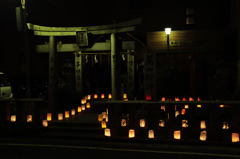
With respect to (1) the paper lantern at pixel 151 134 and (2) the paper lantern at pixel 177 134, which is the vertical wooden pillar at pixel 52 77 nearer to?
(1) the paper lantern at pixel 151 134

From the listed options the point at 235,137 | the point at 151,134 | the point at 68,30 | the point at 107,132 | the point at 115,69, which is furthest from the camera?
the point at 68,30

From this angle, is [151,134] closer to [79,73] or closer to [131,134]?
[131,134]

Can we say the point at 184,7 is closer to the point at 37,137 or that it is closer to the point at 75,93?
the point at 75,93

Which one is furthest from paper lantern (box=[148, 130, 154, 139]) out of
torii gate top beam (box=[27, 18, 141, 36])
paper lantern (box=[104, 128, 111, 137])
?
torii gate top beam (box=[27, 18, 141, 36])

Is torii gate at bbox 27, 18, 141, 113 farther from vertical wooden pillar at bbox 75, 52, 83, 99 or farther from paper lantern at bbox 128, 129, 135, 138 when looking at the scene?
paper lantern at bbox 128, 129, 135, 138

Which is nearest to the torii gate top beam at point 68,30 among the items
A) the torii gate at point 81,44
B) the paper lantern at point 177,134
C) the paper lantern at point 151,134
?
the torii gate at point 81,44

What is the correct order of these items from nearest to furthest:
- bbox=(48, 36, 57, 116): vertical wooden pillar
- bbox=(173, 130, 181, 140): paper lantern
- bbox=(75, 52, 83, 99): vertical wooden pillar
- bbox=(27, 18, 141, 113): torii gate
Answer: bbox=(173, 130, 181, 140): paper lantern
bbox=(27, 18, 141, 113): torii gate
bbox=(48, 36, 57, 116): vertical wooden pillar
bbox=(75, 52, 83, 99): vertical wooden pillar

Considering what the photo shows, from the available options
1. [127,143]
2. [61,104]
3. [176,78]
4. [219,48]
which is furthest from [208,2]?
[127,143]

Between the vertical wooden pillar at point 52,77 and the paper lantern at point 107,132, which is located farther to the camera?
the vertical wooden pillar at point 52,77

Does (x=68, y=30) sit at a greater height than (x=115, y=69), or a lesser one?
greater

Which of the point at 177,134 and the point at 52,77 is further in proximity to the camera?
the point at 52,77

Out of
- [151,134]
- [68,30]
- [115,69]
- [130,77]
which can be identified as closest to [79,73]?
[130,77]

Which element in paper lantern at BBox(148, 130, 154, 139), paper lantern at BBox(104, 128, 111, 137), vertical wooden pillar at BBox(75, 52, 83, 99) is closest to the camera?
paper lantern at BBox(148, 130, 154, 139)

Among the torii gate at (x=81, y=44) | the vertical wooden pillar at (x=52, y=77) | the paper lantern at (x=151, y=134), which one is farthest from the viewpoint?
the vertical wooden pillar at (x=52, y=77)
